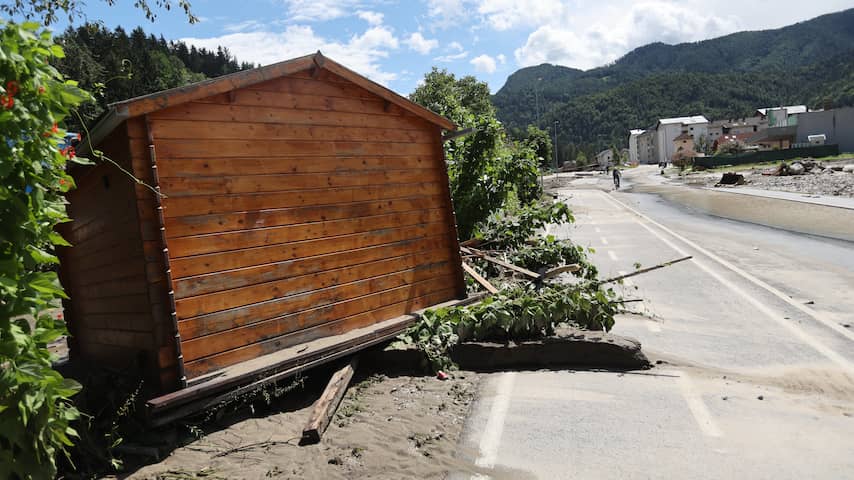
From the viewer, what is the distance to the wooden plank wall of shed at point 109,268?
579cm

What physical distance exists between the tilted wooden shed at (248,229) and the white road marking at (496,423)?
5.29 feet

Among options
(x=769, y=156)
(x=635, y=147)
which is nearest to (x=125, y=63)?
(x=769, y=156)

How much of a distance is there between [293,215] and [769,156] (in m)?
85.1

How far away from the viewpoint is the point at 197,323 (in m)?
5.78

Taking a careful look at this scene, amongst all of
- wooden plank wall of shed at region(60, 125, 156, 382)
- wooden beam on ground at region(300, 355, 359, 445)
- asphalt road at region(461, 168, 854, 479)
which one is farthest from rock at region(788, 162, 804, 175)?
wooden plank wall of shed at region(60, 125, 156, 382)

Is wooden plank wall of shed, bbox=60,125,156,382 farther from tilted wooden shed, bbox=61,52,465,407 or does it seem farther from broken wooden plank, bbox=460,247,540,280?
broken wooden plank, bbox=460,247,540,280

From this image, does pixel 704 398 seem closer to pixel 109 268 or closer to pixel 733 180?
pixel 109 268

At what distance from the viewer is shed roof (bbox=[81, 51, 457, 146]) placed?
547cm

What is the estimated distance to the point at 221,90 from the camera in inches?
244

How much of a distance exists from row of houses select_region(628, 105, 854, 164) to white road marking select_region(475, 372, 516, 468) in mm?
97528

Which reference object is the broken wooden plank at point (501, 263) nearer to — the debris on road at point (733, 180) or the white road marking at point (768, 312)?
the white road marking at point (768, 312)

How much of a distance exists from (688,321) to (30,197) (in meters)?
8.27

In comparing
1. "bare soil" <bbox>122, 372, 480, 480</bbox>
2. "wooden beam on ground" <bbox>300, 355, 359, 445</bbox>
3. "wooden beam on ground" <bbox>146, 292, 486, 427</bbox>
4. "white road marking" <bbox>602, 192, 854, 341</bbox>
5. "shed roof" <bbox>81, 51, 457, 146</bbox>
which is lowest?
"white road marking" <bbox>602, 192, 854, 341</bbox>

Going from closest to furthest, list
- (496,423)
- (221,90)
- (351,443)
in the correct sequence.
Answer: (351,443)
(496,423)
(221,90)
